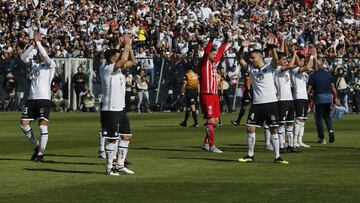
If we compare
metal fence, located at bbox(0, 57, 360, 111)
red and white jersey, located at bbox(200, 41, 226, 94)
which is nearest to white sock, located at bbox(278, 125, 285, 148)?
red and white jersey, located at bbox(200, 41, 226, 94)

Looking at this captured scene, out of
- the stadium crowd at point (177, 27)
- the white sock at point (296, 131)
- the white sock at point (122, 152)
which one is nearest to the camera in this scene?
the white sock at point (122, 152)

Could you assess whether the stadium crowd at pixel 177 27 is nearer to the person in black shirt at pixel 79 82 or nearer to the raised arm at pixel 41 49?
the person in black shirt at pixel 79 82

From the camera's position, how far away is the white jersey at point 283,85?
26.6 m

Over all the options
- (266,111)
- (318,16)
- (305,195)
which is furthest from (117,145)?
(318,16)

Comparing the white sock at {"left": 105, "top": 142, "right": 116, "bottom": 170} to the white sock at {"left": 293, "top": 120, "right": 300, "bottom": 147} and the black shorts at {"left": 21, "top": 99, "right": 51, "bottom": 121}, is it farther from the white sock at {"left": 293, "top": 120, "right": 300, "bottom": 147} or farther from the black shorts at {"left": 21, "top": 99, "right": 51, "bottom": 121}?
the white sock at {"left": 293, "top": 120, "right": 300, "bottom": 147}

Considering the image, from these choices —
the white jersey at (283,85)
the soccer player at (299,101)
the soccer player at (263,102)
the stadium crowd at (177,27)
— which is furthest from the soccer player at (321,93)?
the stadium crowd at (177,27)

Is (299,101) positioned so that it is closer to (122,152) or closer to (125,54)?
(122,152)

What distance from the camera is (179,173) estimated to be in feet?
69.1

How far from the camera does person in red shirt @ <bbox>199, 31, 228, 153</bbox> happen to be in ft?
88.9

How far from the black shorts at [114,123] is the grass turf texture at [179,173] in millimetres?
831

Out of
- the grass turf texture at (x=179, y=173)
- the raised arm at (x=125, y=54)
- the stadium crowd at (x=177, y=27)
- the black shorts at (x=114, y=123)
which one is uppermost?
the stadium crowd at (x=177, y=27)

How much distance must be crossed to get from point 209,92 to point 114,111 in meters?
7.04

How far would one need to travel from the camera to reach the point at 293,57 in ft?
80.0

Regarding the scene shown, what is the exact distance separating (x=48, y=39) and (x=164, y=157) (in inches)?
1395
